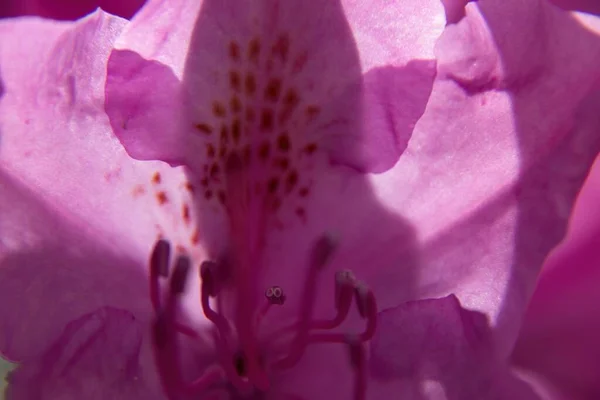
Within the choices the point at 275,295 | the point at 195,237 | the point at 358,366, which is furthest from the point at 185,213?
the point at 358,366

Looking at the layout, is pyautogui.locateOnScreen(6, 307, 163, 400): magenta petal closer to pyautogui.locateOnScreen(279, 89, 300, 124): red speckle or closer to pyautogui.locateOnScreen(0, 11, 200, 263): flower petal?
pyautogui.locateOnScreen(0, 11, 200, 263): flower petal

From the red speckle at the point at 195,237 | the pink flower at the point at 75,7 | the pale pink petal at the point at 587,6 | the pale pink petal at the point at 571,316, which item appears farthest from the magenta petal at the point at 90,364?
the pale pink petal at the point at 587,6

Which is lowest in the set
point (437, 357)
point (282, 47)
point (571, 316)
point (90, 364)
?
point (571, 316)

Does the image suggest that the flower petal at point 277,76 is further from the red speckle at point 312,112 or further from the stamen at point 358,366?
the stamen at point 358,366

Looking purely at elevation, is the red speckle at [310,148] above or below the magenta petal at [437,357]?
above

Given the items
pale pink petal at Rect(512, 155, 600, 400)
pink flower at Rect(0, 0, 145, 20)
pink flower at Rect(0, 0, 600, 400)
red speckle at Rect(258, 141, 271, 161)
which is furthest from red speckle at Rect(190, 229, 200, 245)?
pale pink petal at Rect(512, 155, 600, 400)

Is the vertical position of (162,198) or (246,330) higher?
(162,198)

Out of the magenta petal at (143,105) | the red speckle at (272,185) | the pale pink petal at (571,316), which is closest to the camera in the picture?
the magenta petal at (143,105)

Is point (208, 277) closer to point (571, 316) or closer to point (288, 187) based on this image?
point (288, 187)
